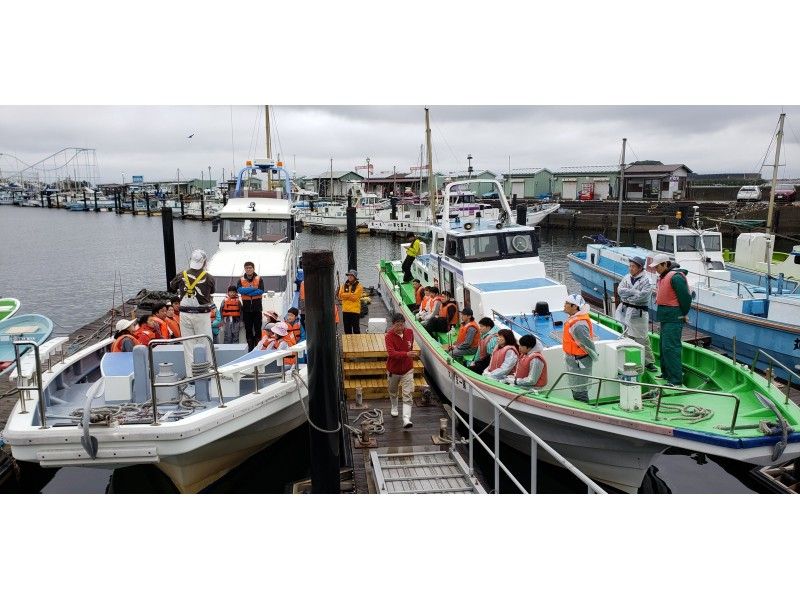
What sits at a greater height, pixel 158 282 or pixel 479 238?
pixel 479 238

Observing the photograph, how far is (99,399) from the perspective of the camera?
782 cm

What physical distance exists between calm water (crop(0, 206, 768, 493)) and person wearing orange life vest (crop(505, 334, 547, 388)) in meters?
1.70

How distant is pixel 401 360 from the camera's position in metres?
8.20

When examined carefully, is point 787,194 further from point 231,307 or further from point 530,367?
point 231,307

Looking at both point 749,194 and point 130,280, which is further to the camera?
point 749,194

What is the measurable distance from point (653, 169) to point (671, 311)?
49.4 metres

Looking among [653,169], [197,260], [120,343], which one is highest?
[653,169]

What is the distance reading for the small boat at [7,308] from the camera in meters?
14.3

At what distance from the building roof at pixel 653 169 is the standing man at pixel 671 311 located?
46593 mm

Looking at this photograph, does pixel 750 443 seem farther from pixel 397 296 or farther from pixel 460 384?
pixel 397 296

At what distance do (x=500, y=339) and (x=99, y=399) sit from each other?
17.0ft

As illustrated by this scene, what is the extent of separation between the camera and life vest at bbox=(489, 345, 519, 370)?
8109 mm

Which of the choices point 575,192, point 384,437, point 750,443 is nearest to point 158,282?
point 384,437

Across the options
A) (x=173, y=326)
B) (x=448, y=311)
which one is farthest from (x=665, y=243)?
(x=173, y=326)
